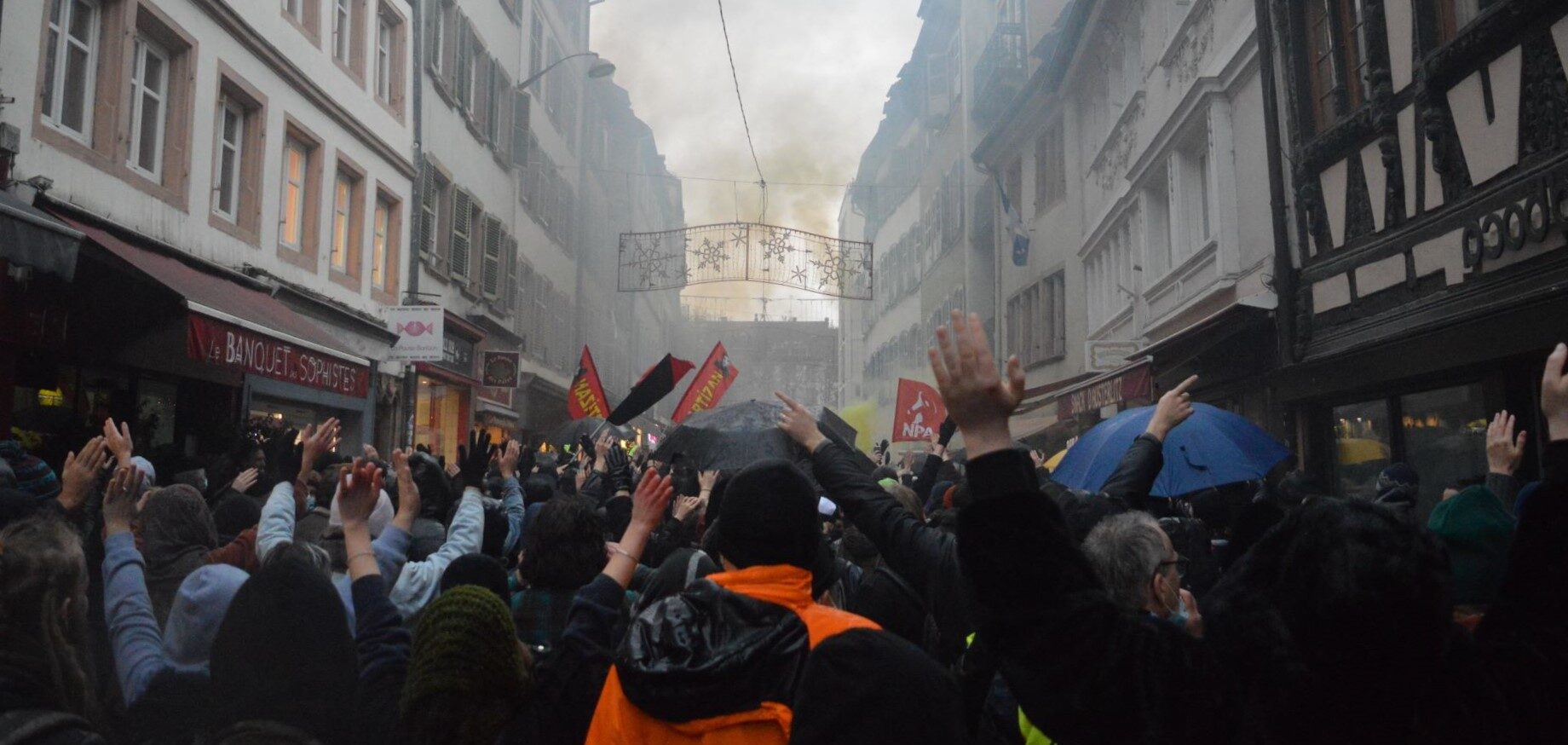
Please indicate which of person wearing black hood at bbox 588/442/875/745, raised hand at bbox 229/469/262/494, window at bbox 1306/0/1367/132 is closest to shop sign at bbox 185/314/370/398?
raised hand at bbox 229/469/262/494

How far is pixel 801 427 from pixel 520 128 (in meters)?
22.7

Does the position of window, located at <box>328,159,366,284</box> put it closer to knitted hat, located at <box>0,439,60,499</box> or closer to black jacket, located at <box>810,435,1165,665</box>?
knitted hat, located at <box>0,439,60,499</box>

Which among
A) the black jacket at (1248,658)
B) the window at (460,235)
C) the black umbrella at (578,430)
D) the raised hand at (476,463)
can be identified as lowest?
the black jacket at (1248,658)

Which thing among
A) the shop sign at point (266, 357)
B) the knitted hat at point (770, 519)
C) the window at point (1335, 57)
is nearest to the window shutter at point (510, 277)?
the shop sign at point (266, 357)

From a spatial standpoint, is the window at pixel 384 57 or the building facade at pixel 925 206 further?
the building facade at pixel 925 206

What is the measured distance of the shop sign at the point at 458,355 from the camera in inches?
760

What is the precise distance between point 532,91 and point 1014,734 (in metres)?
25.5

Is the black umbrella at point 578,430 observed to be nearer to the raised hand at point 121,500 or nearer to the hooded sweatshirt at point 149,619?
the raised hand at point 121,500

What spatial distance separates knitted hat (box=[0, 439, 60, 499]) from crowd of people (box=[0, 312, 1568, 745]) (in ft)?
0.27

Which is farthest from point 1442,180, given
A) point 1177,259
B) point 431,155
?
point 431,155

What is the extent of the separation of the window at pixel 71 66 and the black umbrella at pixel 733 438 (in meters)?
6.28

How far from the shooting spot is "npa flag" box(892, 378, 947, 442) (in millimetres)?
16484

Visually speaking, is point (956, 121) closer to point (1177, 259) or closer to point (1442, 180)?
point (1177, 259)

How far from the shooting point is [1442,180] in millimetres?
8641
